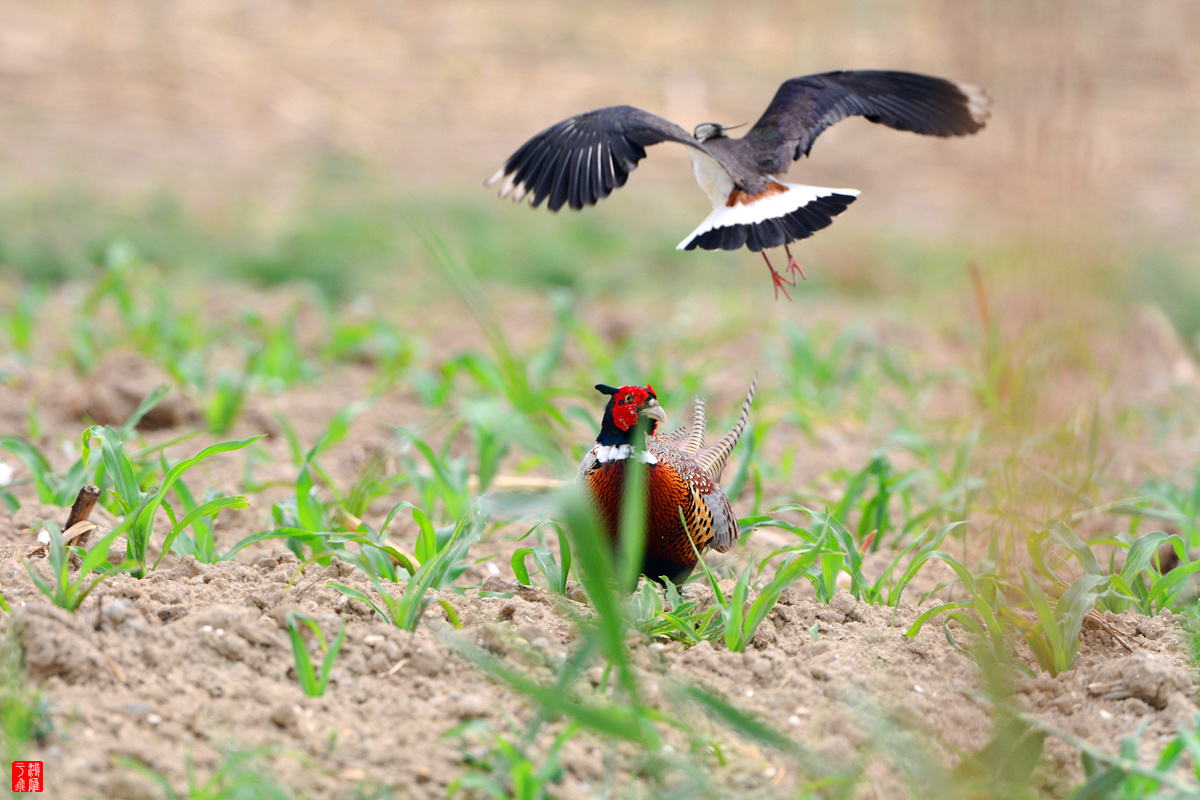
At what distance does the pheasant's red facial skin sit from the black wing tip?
59 cm

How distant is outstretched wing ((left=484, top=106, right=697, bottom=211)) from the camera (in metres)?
1.77

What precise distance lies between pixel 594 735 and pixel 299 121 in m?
9.37

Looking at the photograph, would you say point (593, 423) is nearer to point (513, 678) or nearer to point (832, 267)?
point (513, 678)

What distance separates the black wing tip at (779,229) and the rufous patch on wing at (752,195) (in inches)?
3.4

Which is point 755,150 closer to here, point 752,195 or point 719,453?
point 752,195

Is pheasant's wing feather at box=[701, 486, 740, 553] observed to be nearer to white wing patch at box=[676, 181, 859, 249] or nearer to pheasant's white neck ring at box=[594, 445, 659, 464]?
pheasant's white neck ring at box=[594, 445, 659, 464]

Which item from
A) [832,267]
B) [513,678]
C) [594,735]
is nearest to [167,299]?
[594,735]

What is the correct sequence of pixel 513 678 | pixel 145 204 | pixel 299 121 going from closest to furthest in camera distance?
pixel 513 678 < pixel 145 204 < pixel 299 121

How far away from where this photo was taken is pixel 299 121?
10.0 metres

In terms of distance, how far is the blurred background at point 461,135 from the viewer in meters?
6.70

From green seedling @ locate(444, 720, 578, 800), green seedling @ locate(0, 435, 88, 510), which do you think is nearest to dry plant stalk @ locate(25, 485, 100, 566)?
green seedling @ locate(0, 435, 88, 510)

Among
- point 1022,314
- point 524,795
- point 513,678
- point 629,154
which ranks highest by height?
point 629,154

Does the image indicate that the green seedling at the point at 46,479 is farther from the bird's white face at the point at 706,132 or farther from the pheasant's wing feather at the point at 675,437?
the bird's white face at the point at 706,132

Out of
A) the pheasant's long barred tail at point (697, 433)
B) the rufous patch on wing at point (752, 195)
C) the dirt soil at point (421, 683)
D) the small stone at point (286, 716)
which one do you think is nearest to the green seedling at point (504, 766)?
the dirt soil at point (421, 683)
